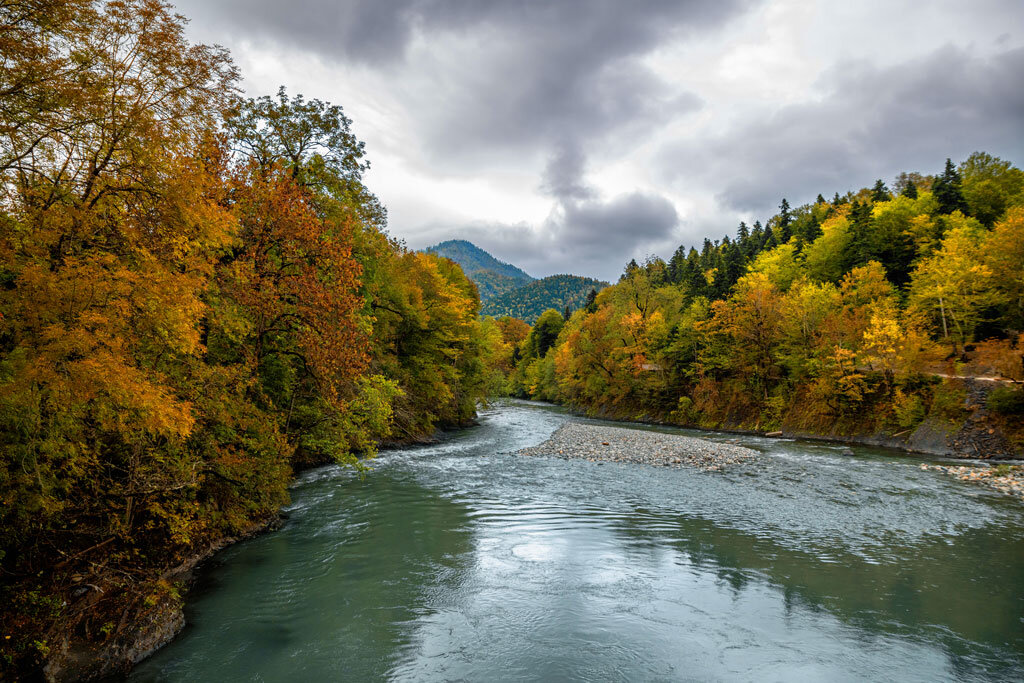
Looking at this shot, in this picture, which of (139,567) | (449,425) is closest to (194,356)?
(139,567)

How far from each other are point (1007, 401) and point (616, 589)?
30459mm

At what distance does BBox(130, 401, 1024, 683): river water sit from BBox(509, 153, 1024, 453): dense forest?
1715 centimetres

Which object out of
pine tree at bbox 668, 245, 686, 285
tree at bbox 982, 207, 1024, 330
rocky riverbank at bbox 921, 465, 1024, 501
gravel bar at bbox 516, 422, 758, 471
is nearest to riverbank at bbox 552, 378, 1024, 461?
rocky riverbank at bbox 921, 465, 1024, 501

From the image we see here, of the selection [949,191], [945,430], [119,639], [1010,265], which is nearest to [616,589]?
[119,639]

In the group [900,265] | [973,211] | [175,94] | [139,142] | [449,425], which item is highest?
[973,211]

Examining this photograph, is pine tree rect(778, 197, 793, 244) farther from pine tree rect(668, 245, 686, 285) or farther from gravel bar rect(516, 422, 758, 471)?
gravel bar rect(516, 422, 758, 471)

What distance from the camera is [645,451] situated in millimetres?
27406

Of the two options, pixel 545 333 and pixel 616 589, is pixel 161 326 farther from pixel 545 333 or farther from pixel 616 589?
pixel 545 333

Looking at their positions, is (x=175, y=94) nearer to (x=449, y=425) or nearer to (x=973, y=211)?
(x=449, y=425)

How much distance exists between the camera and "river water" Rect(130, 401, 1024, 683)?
7.25 meters

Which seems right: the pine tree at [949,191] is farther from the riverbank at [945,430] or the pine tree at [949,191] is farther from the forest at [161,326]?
the riverbank at [945,430]

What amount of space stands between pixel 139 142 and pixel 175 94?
5.22 feet

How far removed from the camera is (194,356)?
973 centimetres

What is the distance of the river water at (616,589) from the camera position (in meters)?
7.25
